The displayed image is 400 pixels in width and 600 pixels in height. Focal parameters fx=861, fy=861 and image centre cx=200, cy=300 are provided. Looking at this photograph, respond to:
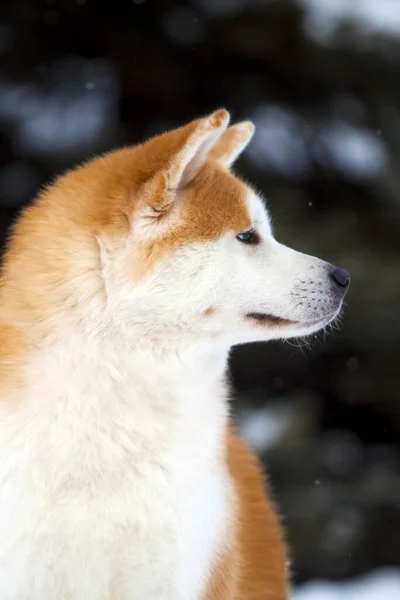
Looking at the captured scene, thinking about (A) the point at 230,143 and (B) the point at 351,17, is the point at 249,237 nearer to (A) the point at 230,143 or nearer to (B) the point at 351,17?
(A) the point at 230,143

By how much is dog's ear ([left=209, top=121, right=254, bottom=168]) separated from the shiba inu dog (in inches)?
16.1

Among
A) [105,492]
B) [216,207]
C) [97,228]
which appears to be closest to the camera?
[105,492]

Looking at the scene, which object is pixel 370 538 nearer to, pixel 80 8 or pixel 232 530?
pixel 232 530

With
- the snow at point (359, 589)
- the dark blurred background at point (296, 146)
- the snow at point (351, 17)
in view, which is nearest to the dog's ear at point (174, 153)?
the dark blurred background at point (296, 146)

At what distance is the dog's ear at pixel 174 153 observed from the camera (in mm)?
2301

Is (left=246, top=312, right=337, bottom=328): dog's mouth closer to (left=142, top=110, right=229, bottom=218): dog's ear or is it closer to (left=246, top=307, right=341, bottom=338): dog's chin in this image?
(left=246, top=307, right=341, bottom=338): dog's chin

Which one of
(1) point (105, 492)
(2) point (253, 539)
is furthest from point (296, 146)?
(1) point (105, 492)

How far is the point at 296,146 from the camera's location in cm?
595

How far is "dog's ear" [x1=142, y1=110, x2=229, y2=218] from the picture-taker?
230 centimetres

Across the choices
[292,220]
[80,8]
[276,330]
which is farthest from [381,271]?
[276,330]

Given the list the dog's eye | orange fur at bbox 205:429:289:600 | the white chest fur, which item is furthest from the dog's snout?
orange fur at bbox 205:429:289:600

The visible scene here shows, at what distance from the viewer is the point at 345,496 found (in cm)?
582

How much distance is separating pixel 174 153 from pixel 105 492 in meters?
0.93

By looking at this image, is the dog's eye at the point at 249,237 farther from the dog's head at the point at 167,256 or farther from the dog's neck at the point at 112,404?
the dog's neck at the point at 112,404
